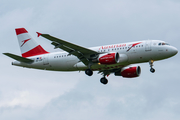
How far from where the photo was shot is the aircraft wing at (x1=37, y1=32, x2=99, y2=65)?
47316 millimetres

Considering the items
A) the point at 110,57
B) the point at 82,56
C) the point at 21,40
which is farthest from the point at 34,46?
the point at 110,57

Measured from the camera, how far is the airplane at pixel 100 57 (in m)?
49.0

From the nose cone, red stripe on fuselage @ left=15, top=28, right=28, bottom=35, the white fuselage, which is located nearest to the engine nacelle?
the white fuselage

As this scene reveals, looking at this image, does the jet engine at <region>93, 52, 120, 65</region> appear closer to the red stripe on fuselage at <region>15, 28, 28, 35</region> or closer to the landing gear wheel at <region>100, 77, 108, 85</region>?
the landing gear wheel at <region>100, 77, 108, 85</region>

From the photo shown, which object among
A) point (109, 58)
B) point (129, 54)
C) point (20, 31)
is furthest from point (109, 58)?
point (20, 31)

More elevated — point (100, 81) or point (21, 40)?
point (21, 40)

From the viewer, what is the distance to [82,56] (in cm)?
5112

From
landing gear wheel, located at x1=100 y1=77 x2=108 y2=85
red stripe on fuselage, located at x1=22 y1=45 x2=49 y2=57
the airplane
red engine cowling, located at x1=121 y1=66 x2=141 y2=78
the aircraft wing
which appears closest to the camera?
the aircraft wing

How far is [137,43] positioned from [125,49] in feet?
5.81

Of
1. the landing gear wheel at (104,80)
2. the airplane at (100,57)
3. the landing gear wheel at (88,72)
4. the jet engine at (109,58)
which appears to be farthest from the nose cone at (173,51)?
the landing gear wheel at (104,80)

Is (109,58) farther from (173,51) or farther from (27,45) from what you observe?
(27,45)

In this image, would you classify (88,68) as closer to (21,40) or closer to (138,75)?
(138,75)

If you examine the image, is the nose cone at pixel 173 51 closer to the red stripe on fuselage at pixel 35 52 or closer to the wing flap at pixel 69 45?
the wing flap at pixel 69 45

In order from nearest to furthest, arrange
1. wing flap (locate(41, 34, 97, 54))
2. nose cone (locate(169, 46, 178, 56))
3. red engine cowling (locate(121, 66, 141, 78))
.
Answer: wing flap (locate(41, 34, 97, 54)) < nose cone (locate(169, 46, 178, 56)) < red engine cowling (locate(121, 66, 141, 78))
